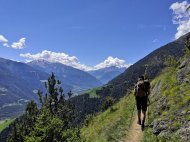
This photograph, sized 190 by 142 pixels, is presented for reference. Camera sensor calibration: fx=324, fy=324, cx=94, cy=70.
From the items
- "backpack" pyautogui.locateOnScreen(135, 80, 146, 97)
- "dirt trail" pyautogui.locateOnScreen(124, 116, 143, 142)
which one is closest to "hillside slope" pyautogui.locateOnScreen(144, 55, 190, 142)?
"dirt trail" pyautogui.locateOnScreen(124, 116, 143, 142)

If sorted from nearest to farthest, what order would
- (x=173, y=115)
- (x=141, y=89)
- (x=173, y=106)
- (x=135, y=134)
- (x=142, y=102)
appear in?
1. (x=173, y=115)
2. (x=173, y=106)
3. (x=135, y=134)
4. (x=141, y=89)
5. (x=142, y=102)

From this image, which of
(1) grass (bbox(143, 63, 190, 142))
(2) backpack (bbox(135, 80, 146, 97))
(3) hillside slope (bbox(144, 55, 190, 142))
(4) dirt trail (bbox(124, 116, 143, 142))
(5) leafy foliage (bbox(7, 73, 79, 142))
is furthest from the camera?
(5) leafy foliage (bbox(7, 73, 79, 142))

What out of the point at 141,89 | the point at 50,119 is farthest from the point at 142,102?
the point at 50,119

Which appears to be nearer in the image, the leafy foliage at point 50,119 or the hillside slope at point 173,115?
the hillside slope at point 173,115

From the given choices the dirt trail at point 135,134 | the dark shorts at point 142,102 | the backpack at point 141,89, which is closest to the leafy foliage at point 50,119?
the dirt trail at point 135,134

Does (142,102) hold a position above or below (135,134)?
above

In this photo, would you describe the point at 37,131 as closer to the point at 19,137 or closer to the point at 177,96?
the point at 177,96

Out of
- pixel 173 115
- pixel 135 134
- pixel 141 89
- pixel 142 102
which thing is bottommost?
pixel 135 134

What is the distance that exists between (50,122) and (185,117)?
34346 mm

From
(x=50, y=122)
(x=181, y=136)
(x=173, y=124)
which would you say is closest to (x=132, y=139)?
(x=173, y=124)

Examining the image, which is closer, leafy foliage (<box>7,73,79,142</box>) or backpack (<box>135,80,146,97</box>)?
backpack (<box>135,80,146,97</box>)

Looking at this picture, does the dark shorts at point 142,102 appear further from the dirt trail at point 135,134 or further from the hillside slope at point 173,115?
the dirt trail at point 135,134

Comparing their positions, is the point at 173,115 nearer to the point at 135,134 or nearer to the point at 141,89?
the point at 135,134

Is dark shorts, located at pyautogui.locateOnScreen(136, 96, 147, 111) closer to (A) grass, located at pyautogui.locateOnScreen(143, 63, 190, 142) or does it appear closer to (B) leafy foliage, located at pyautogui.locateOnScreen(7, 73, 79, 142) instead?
(A) grass, located at pyautogui.locateOnScreen(143, 63, 190, 142)
